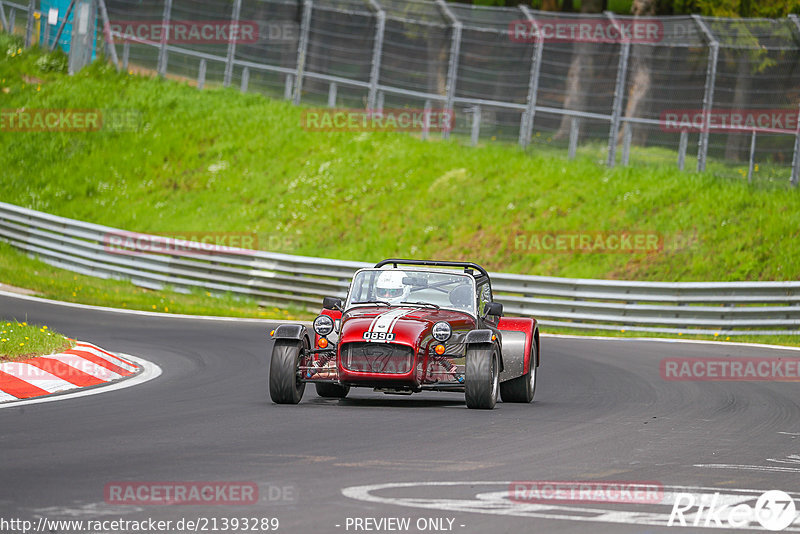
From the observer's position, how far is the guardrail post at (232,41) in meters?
34.3

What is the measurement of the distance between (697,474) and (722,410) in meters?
4.06

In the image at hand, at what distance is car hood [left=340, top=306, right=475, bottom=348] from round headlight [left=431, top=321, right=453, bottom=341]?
0.25ft

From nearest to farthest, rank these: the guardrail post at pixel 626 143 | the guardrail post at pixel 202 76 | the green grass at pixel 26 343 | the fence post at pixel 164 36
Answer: the green grass at pixel 26 343 → the guardrail post at pixel 626 143 → the fence post at pixel 164 36 → the guardrail post at pixel 202 76

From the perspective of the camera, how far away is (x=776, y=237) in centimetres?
2245

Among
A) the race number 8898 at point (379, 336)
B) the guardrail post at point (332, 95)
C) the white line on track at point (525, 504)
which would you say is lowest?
the white line on track at point (525, 504)

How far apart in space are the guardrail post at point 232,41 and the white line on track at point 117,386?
71.6 feet

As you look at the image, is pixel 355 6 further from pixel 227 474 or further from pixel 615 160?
pixel 227 474

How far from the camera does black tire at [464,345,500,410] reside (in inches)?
408

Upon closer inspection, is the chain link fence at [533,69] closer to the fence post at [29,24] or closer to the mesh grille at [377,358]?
the fence post at [29,24]

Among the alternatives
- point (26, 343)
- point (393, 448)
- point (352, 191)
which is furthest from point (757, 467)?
point (352, 191)

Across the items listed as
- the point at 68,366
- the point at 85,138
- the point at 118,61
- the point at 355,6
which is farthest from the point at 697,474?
the point at 118,61

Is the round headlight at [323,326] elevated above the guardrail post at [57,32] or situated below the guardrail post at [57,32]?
below

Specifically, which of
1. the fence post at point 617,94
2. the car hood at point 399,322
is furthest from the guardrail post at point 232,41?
the car hood at point 399,322

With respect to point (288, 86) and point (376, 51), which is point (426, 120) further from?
point (288, 86)
